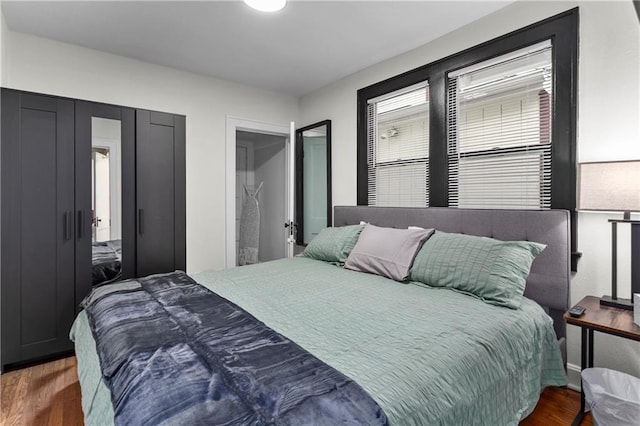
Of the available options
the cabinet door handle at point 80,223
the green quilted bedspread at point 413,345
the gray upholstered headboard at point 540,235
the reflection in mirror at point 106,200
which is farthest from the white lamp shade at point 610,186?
the cabinet door handle at point 80,223

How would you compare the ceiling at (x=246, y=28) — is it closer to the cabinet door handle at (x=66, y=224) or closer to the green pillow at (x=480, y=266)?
the cabinet door handle at (x=66, y=224)

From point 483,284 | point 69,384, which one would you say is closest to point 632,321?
point 483,284

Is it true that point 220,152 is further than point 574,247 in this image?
Yes

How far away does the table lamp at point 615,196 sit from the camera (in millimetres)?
1606

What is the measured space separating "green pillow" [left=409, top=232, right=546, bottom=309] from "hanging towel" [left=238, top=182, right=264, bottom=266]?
11.2ft

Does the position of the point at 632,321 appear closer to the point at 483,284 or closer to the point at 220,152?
the point at 483,284

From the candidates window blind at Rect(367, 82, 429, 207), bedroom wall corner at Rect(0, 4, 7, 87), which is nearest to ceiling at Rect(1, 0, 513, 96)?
bedroom wall corner at Rect(0, 4, 7, 87)

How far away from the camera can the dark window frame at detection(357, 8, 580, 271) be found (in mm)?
2049

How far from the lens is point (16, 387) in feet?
7.37

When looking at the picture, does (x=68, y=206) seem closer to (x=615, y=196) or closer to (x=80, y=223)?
(x=80, y=223)

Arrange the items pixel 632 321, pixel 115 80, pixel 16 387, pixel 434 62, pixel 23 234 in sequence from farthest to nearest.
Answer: pixel 115 80 → pixel 434 62 → pixel 23 234 → pixel 16 387 → pixel 632 321

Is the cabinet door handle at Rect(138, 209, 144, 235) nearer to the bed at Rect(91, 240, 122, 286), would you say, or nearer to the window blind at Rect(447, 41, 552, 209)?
the bed at Rect(91, 240, 122, 286)

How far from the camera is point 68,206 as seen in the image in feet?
8.69

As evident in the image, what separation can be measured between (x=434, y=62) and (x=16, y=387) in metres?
3.92
